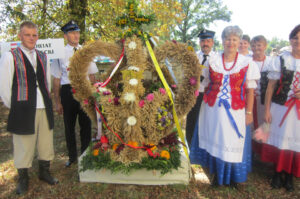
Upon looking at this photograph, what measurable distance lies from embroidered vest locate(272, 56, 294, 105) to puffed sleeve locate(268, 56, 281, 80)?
1.8 inches

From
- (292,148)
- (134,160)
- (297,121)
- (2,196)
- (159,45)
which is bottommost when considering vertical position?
(2,196)

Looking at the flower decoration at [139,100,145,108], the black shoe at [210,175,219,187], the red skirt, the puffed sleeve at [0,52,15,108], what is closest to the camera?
the puffed sleeve at [0,52,15,108]

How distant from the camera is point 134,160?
2896 mm

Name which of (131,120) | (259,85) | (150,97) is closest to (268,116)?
(259,85)

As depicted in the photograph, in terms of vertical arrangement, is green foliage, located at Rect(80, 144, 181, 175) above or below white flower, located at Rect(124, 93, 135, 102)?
below

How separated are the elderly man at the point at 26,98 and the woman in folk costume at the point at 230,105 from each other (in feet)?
7.79

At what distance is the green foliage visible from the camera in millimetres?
2910

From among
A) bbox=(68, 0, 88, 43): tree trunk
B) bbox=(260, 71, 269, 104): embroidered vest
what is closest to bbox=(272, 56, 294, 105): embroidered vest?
bbox=(260, 71, 269, 104): embroidered vest

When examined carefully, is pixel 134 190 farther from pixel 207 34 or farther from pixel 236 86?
pixel 207 34

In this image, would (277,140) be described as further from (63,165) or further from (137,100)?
(63,165)

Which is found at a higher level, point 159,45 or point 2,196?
point 159,45

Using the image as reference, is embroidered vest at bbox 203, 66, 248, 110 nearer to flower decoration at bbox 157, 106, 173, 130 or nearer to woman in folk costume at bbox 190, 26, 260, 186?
woman in folk costume at bbox 190, 26, 260, 186

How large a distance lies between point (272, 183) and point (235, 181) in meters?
0.66

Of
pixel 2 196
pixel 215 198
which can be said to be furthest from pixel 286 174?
pixel 2 196
